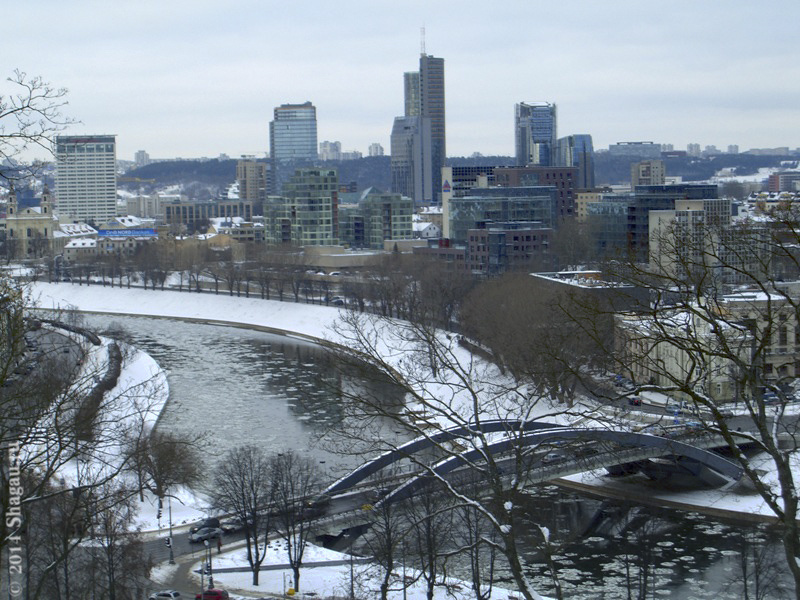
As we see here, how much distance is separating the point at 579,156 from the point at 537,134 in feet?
8.59

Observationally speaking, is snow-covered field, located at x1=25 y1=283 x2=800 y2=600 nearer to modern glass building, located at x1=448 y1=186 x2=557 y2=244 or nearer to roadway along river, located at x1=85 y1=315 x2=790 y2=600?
roadway along river, located at x1=85 y1=315 x2=790 y2=600

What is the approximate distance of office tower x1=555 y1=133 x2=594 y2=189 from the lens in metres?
58.0

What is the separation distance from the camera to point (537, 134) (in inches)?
2359

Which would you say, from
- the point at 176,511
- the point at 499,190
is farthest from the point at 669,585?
the point at 499,190

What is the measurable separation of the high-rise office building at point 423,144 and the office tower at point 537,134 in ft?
25.2

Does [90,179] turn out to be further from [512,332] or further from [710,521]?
[710,521]

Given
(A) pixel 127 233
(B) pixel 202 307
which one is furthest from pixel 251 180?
(B) pixel 202 307

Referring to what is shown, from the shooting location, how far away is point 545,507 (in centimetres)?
994

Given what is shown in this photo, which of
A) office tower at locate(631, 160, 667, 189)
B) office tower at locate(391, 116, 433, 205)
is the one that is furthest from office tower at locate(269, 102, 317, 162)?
office tower at locate(631, 160, 667, 189)

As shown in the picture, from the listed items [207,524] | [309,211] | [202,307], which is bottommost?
[207,524]

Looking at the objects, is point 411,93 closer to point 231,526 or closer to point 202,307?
point 202,307

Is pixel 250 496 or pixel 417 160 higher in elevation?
pixel 417 160

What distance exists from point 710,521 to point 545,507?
1.46 meters

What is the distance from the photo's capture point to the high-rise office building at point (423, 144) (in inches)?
2788
